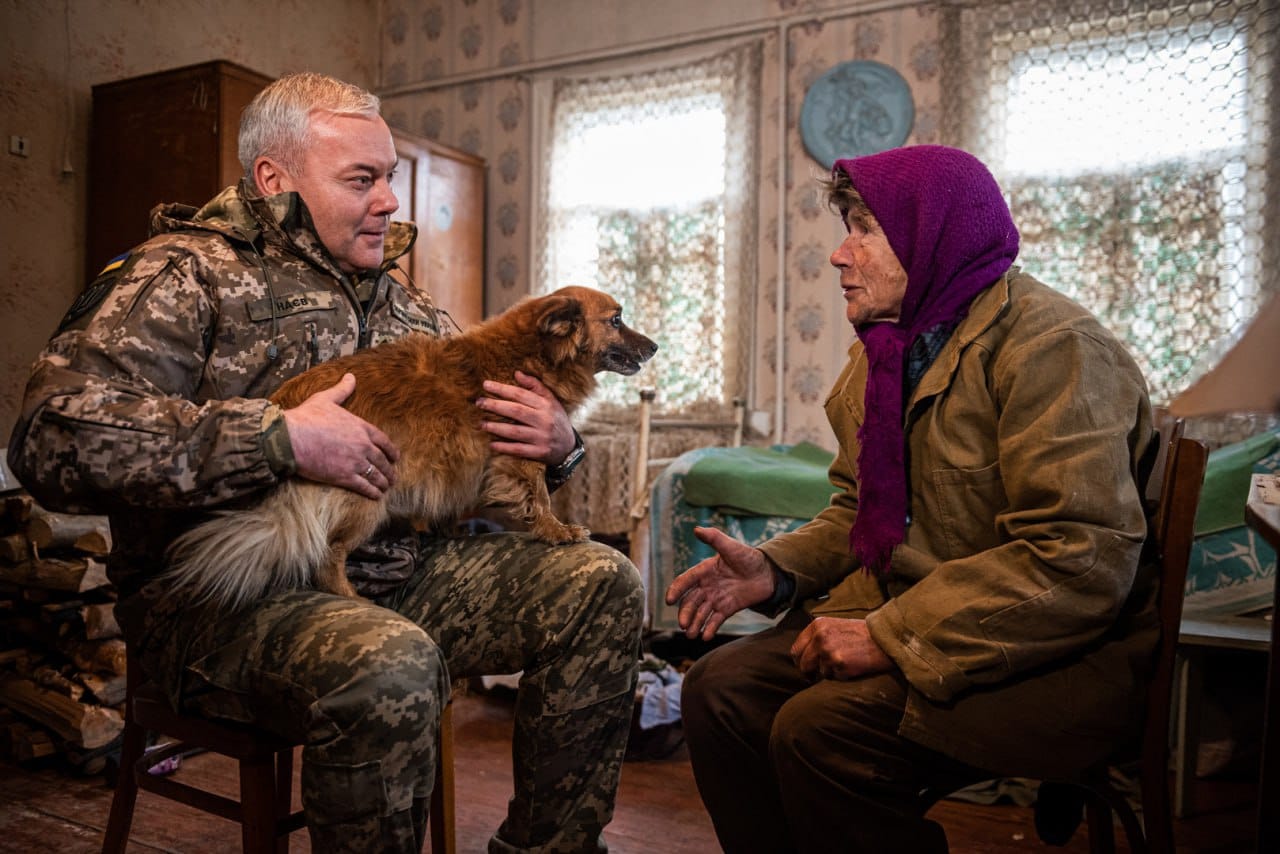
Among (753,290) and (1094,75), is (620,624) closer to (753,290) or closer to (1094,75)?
(753,290)

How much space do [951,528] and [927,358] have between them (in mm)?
281

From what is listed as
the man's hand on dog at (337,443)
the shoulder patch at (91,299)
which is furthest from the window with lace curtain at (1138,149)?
the shoulder patch at (91,299)

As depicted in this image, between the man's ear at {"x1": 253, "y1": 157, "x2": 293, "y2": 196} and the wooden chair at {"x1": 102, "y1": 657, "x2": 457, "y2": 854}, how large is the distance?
0.90 m

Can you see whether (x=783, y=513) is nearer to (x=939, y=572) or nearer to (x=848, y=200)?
(x=848, y=200)

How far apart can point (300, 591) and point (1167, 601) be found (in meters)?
1.29

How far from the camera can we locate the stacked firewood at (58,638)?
2525 mm

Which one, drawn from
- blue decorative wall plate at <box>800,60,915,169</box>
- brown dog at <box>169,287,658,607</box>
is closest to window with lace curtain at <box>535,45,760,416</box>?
blue decorative wall plate at <box>800,60,915,169</box>

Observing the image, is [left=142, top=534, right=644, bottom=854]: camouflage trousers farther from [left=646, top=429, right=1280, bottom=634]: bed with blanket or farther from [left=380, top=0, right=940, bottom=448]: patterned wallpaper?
[left=380, top=0, right=940, bottom=448]: patterned wallpaper

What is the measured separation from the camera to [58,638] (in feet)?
8.86

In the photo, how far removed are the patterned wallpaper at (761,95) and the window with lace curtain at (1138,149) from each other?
1.18 feet

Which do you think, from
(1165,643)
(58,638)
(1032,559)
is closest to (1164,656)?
(1165,643)

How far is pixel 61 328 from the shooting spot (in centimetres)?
145

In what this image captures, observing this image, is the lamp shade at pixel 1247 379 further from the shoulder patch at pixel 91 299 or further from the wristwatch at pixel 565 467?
the shoulder patch at pixel 91 299

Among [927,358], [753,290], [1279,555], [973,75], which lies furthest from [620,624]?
[973,75]
